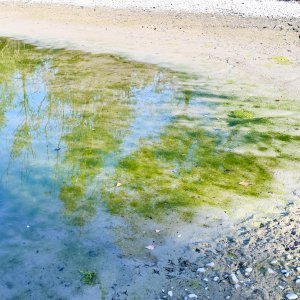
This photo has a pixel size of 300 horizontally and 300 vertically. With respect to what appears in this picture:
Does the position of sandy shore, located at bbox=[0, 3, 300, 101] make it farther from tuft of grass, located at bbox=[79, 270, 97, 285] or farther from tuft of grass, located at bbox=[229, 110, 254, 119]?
tuft of grass, located at bbox=[79, 270, 97, 285]

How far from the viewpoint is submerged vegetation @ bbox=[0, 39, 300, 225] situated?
18.6 ft

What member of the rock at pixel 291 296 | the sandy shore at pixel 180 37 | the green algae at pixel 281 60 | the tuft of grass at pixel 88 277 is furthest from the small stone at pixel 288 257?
the green algae at pixel 281 60

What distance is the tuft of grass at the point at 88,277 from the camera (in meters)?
4.20

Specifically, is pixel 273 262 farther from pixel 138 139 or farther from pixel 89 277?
pixel 138 139

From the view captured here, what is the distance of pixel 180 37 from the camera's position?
13883 millimetres

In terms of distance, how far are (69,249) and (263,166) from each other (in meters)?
2.85

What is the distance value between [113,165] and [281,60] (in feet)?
22.2

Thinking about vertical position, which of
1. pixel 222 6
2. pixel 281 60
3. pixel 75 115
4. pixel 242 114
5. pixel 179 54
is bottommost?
pixel 75 115

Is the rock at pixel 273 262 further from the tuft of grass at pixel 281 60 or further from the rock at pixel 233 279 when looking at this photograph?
the tuft of grass at pixel 281 60

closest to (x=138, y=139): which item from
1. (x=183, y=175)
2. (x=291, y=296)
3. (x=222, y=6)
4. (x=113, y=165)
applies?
(x=113, y=165)

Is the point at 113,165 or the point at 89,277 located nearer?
the point at 89,277

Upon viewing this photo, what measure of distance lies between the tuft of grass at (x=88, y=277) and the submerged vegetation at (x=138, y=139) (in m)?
0.89

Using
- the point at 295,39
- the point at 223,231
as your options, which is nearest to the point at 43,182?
the point at 223,231

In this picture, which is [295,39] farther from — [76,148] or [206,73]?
[76,148]
